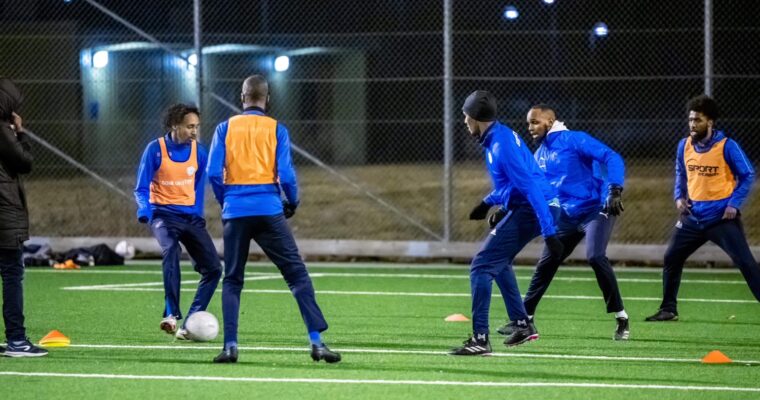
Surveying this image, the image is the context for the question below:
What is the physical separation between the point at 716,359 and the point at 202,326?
12.6 feet

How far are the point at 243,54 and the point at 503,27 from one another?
25.1ft

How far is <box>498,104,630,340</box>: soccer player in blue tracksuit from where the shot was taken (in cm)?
1122

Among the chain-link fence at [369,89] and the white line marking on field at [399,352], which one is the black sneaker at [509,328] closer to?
the white line marking on field at [399,352]

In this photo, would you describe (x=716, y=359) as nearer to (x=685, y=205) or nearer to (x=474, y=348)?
(x=474, y=348)

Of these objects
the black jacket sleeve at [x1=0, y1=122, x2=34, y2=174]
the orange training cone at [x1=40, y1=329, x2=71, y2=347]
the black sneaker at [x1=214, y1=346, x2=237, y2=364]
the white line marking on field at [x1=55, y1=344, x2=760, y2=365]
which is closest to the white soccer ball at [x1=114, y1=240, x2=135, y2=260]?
the orange training cone at [x1=40, y1=329, x2=71, y2=347]

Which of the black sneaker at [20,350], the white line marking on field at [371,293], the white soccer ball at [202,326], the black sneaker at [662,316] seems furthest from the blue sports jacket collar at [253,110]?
the white line marking on field at [371,293]

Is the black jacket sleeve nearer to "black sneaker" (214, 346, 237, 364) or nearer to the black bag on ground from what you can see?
"black sneaker" (214, 346, 237, 364)

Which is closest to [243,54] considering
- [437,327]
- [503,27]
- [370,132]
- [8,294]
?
[370,132]

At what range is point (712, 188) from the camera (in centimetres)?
1222

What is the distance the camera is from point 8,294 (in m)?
9.98

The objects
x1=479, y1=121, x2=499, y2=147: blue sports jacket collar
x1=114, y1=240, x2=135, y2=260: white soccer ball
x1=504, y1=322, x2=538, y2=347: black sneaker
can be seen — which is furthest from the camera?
x1=114, y1=240, x2=135, y2=260: white soccer ball

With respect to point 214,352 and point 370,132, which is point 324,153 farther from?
point 214,352

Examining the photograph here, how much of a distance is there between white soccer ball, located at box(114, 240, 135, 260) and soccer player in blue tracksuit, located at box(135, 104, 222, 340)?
758 cm

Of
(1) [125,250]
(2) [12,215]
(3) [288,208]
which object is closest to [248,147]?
(3) [288,208]
